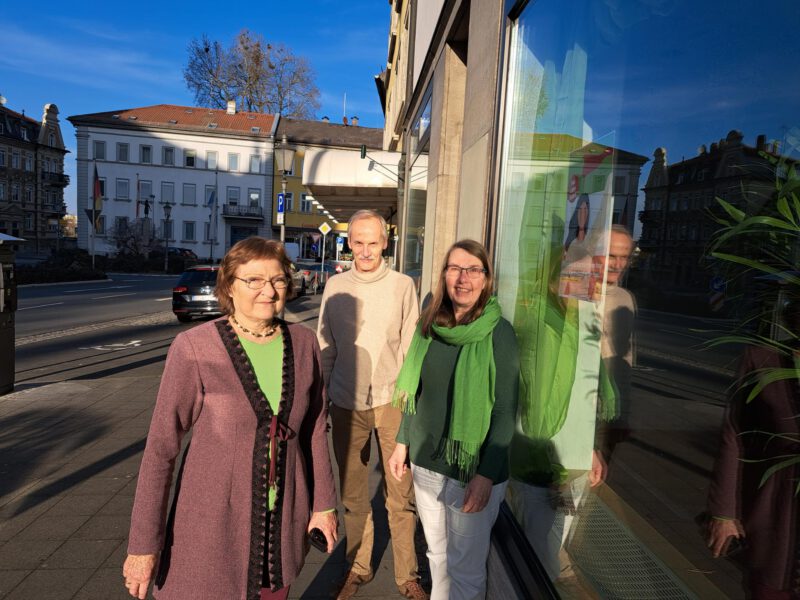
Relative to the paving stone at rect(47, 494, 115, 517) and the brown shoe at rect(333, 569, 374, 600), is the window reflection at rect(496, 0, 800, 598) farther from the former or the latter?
the paving stone at rect(47, 494, 115, 517)

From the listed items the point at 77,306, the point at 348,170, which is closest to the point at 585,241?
the point at 348,170

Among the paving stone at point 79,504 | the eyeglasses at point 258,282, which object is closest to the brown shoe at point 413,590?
the eyeglasses at point 258,282

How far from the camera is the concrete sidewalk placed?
3066mm

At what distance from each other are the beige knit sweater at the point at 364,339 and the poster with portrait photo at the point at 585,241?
36.0 inches

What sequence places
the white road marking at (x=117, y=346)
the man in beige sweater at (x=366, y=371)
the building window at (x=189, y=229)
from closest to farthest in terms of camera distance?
the man in beige sweater at (x=366, y=371)
the white road marking at (x=117, y=346)
the building window at (x=189, y=229)

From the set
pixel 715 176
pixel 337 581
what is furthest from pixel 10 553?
pixel 715 176

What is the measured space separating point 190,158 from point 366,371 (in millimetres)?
64601

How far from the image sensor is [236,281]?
79.2 inches

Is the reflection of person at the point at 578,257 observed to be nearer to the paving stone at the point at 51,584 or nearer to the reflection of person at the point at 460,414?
the reflection of person at the point at 460,414

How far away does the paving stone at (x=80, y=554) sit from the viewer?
10.5ft

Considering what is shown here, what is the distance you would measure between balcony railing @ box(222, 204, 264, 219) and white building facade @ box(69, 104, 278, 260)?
11 cm

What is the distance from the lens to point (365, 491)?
3.27m

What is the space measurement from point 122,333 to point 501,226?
1183 centimetres

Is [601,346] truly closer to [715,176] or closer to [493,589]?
[715,176]
